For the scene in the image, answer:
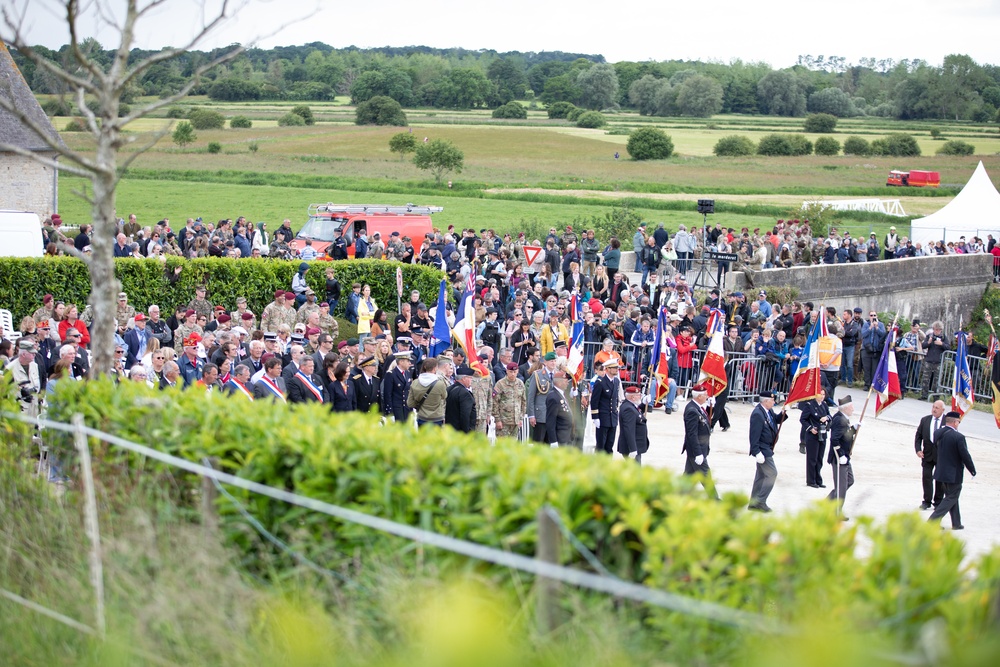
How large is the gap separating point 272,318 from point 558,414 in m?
6.01

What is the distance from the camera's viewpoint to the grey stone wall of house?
33062mm

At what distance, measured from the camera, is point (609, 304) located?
908 inches

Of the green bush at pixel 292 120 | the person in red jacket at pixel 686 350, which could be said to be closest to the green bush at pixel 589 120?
the green bush at pixel 292 120

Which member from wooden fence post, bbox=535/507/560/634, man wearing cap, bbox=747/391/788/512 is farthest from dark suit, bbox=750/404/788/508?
wooden fence post, bbox=535/507/560/634

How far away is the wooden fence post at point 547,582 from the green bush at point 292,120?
9685 cm

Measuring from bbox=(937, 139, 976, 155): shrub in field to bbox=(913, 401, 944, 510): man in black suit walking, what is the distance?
83763mm

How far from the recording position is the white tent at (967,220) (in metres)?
43.0

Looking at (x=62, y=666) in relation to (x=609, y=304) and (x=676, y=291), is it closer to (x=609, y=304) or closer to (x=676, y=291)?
(x=609, y=304)

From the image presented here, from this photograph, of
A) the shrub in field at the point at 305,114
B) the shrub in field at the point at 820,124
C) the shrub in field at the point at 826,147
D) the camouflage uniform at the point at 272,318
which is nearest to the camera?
the camouflage uniform at the point at 272,318

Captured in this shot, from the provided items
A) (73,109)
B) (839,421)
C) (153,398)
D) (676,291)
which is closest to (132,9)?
(73,109)

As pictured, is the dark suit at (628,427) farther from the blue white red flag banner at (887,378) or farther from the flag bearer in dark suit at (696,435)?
the blue white red flag banner at (887,378)

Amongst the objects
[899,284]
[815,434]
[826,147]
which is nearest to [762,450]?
[815,434]

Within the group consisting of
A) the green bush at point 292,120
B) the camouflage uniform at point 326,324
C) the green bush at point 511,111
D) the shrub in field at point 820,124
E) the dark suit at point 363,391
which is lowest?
the dark suit at point 363,391

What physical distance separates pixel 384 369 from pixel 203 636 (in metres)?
10.0
